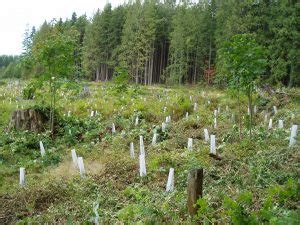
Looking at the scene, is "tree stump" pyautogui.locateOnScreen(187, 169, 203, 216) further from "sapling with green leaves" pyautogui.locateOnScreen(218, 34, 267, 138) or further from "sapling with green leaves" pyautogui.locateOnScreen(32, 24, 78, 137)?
"sapling with green leaves" pyautogui.locateOnScreen(32, 24, 78, 137)

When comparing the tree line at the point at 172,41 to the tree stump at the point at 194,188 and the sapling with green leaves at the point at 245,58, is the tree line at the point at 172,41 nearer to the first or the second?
the sapling with green leaves at the point at 245,58

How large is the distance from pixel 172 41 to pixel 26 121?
3079cm

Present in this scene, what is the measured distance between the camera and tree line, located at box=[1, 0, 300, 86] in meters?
13.4

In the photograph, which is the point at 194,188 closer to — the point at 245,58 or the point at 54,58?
the point at 245,58

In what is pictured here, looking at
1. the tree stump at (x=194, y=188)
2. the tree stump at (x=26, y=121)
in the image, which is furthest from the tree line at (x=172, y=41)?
the tree stump at (x=194, y=188)

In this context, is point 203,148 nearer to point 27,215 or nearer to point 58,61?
point 27,215

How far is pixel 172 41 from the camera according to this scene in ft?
135

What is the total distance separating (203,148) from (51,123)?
624 centimetres

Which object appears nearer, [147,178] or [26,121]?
[147,178]

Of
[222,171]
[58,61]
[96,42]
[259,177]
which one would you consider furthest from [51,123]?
[96,42]

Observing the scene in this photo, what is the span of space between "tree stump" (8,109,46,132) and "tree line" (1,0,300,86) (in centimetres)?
168

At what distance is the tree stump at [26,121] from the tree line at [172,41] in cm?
168

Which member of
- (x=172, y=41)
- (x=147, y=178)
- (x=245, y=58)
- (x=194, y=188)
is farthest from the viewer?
(x=172, y=41)

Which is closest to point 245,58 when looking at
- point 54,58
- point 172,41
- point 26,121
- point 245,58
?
point 245,58
